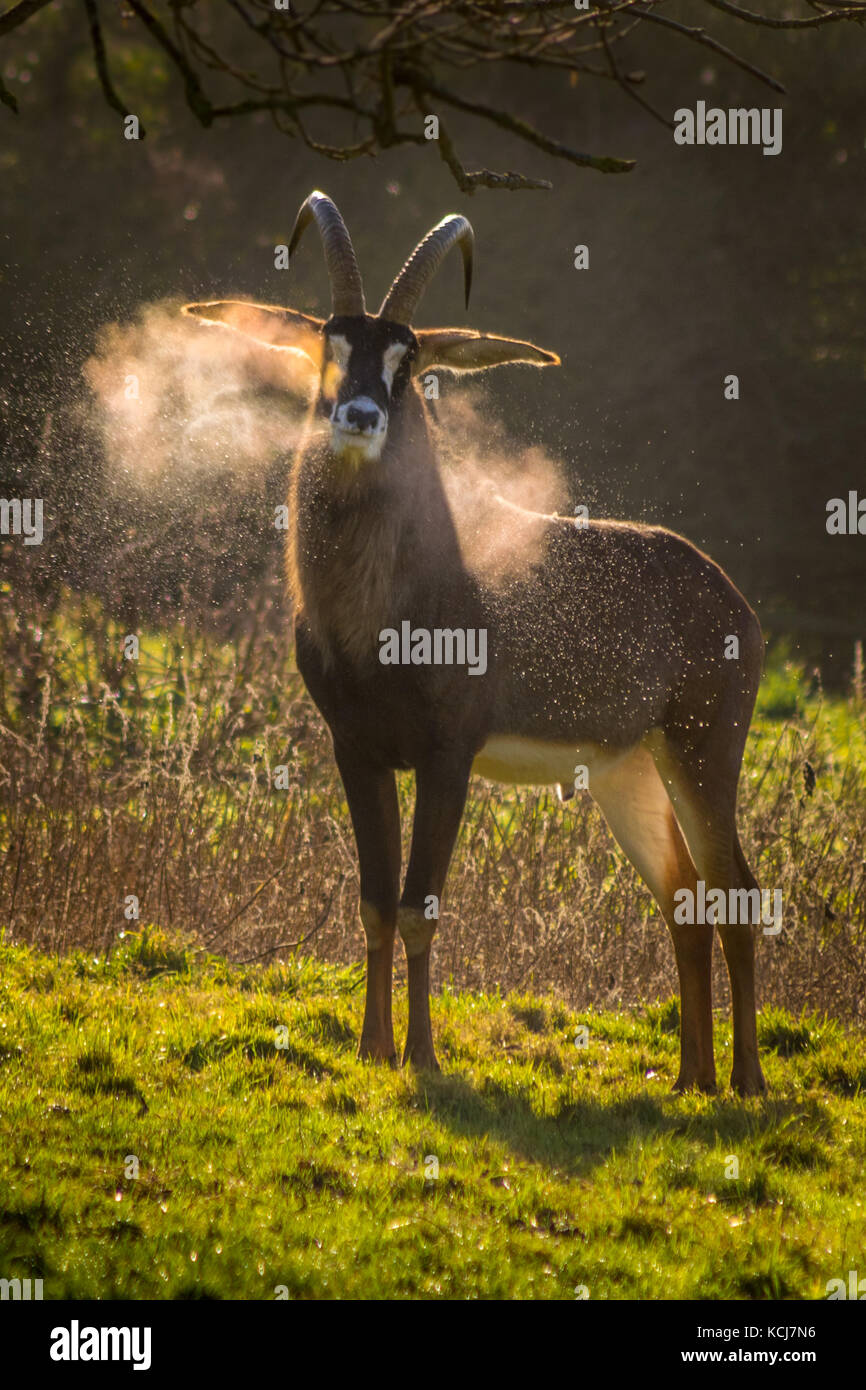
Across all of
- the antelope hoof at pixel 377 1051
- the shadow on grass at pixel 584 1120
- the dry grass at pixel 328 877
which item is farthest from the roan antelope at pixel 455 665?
the dry grass at pixel 328 877

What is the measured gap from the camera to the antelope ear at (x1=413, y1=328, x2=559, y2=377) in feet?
19.4

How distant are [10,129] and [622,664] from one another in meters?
19.4

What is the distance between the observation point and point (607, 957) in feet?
24.1

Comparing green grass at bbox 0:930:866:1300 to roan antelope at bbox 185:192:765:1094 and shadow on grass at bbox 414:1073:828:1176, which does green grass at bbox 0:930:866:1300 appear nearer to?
shadow on grass at bbox 414:1073:828:1176

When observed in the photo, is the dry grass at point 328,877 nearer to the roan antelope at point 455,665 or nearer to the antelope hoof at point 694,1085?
the roan antelope at point 455,665

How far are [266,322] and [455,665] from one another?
1696 millimetres

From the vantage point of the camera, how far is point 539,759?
6.15 m

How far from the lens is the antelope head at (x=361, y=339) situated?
5328 mm

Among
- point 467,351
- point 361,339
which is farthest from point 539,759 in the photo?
point 361,339

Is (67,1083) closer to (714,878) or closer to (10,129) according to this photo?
(714,878)

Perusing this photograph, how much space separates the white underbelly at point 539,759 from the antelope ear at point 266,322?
1888 mm

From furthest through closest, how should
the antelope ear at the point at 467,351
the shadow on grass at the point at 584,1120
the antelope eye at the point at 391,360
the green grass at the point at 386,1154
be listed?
the antelope ear at the point at 467,351 < the antelope eye at the point at 391,360 < the shadow on grass at the point at 584,1120 < the green grass at the point at 386,1154

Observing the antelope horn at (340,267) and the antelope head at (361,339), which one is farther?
the antelope horn at (340,267)

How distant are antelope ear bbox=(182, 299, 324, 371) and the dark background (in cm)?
1613
